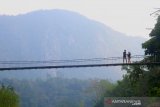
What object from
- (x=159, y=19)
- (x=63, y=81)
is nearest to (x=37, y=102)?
(x=63, y=81)

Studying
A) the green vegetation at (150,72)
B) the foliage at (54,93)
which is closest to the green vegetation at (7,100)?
the green vegetation at (150,72)

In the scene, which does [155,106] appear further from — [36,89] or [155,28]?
[36,89]

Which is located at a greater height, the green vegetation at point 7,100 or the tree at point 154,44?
the tree at point 154,44

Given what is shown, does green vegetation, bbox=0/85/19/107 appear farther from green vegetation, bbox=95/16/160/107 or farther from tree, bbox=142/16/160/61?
tree, bbox=142/16/160/61

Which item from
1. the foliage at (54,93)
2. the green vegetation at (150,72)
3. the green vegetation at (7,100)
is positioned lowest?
the foliage at (54,93)

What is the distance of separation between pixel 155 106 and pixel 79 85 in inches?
4251

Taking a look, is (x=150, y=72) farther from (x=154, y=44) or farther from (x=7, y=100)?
(x=7, y=100)

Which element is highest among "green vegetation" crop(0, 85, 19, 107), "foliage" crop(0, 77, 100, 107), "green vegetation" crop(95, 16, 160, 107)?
"green vegetation" crop(95, 16, 160, 107)

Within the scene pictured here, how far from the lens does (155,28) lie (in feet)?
105

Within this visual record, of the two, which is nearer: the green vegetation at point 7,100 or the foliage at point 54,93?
the green vegetation at point 7,100

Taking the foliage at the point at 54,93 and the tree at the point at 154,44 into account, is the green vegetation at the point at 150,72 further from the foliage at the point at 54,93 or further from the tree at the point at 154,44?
the foliage at the point at 54,93

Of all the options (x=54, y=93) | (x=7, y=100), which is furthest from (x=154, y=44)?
(x=54, y=93)

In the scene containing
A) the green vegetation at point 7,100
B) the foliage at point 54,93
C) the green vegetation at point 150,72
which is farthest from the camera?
the foliage at point 54,93

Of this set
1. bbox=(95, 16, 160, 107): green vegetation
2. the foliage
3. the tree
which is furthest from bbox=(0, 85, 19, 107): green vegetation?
the foliage
